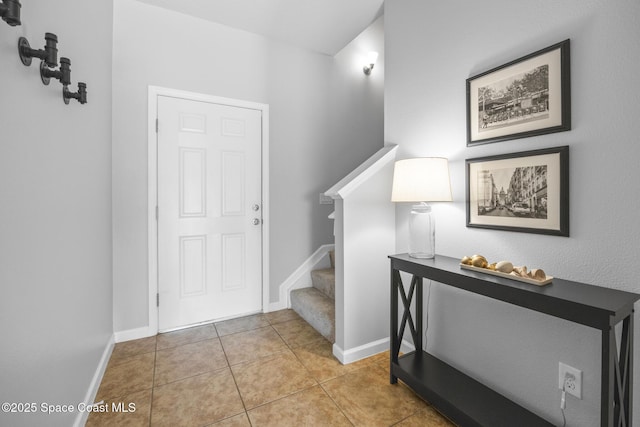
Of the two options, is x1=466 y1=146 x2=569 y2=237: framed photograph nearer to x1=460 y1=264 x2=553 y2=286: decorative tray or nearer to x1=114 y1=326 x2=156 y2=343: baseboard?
x1=460 y1=264 x2=553 y2=286: decorative tray

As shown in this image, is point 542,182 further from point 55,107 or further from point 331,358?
point 55,107

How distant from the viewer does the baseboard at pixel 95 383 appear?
142 centimetres

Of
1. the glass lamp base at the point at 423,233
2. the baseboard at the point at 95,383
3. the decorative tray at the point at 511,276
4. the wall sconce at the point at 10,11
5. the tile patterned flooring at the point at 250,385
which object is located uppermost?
the wall sconce at the point at 10,11

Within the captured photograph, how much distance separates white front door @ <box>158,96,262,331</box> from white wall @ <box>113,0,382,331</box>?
0.50 ft

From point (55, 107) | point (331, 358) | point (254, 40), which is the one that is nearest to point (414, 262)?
point (331, 358)

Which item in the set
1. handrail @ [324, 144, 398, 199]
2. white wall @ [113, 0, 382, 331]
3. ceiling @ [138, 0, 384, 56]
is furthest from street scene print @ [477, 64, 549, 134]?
white wall @ [113, 0, 382, 331]

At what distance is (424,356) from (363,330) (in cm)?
43

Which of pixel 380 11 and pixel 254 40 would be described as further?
pixel 254 40

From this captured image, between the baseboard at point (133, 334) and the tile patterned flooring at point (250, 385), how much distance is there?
50mm

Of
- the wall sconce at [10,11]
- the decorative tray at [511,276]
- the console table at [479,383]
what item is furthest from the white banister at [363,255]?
the wall sconce at [10,11]

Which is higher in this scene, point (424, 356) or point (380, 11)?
point (380, 11)

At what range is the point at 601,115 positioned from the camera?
44.8 inches

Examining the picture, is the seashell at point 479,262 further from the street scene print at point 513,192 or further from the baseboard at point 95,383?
the baseboard at point 95,383

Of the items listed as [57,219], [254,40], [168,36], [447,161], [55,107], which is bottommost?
[57,219]
